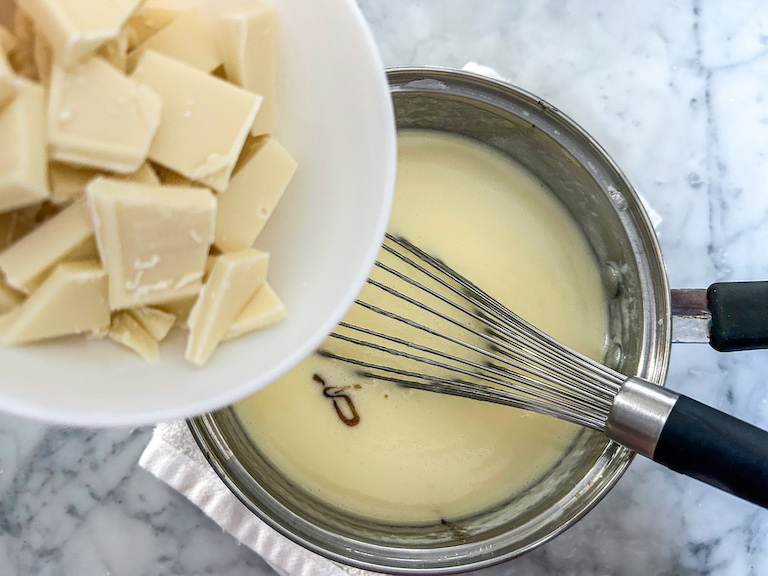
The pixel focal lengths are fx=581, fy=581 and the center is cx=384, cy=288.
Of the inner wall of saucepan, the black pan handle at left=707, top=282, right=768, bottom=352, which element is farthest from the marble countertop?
the black pan handle at left=707, top=282, right=768, bottom=352

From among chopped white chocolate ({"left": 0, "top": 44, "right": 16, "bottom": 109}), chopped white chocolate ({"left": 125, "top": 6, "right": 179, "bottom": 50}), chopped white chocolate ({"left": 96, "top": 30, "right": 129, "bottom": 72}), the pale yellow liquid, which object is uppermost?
chopped white chocolate ({"left": 125, "top": 6, "right": 179, "bottom": 50})

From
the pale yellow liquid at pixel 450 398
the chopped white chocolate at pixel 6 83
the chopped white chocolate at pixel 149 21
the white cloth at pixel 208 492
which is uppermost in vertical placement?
the chopped white chocolate at pixel 149 21

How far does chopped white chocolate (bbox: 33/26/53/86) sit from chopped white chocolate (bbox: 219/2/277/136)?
0.46 ft

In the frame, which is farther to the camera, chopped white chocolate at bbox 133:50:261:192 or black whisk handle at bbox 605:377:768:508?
black whisk handle at bbox 605:377:768:508

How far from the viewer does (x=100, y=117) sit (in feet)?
1.51

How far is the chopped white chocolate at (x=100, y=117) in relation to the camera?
450 mm

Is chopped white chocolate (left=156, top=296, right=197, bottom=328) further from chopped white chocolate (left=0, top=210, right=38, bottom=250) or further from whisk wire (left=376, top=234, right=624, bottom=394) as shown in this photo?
whisk wire (left=376, top=234, right=624, bottom=394)

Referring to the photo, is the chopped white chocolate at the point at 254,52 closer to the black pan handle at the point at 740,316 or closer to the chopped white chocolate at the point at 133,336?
the chopped white chocolate at the point at 133,336

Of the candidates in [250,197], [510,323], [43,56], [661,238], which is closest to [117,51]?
[43,56]

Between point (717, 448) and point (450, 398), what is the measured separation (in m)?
0.35

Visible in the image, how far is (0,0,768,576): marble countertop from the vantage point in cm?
92

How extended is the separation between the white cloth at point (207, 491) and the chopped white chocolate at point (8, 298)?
0.41m

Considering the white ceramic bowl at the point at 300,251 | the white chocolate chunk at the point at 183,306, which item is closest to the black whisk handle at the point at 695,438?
the white ceramic bowl at the point at 300,251

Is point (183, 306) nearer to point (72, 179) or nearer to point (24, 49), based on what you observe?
point (72, 179)
